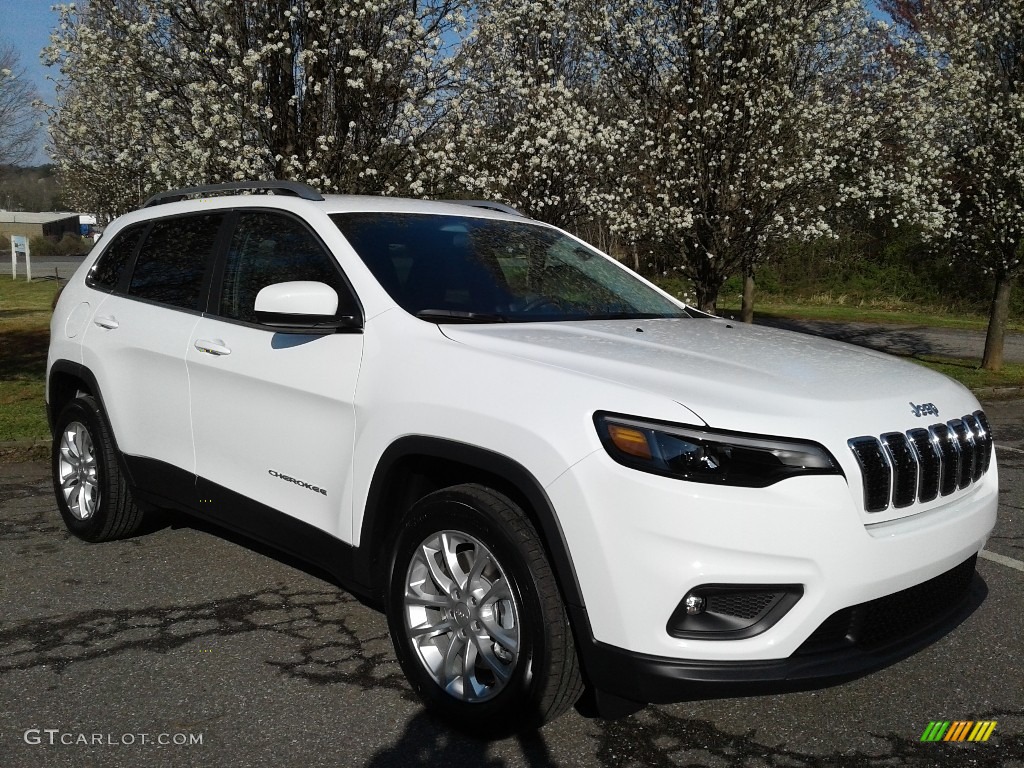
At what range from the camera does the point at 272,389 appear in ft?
12.9

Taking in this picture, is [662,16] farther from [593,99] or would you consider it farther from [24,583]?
[24,583]

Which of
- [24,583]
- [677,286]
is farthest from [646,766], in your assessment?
[677,286]

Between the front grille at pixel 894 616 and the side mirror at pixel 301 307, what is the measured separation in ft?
6.20

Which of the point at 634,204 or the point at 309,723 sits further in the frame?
the point at 634,204

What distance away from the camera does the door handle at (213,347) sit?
421 centimetres

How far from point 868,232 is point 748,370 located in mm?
25012

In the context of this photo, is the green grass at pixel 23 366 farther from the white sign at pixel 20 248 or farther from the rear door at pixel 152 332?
the white sign at pixel 20 248

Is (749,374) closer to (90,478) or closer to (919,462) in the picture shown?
(919,462)

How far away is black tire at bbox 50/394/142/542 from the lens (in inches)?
199

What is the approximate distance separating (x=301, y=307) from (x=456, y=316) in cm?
55

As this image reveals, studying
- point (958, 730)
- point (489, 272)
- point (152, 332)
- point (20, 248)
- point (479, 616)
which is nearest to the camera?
point (479, 616)

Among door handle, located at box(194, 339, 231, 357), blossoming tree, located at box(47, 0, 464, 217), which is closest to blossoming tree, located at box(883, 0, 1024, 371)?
blossoming tree, located at box(47, 0, 464, 217)

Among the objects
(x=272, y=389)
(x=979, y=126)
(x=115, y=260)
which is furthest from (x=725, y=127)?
(x=272, y=389)

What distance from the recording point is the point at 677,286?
25594 millimetres
